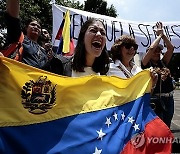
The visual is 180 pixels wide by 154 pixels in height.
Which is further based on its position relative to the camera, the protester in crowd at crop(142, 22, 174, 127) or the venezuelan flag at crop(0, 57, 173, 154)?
the protester in crowd at crop(142, 22, 174, 127)

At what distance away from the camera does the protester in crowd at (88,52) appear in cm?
279

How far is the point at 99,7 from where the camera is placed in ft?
116

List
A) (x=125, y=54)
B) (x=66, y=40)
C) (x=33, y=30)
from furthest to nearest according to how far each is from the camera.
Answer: (x=66, y=40), (x=125, y=54), (x=33, y=30)

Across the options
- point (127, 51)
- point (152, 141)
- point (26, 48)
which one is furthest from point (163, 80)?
point (26, 48)

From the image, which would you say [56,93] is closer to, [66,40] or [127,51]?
[127,51]

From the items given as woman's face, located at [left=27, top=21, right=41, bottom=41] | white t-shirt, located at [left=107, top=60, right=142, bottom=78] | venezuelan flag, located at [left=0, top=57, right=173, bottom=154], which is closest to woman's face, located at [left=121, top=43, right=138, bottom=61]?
white t-shirt, located at [left=107, top=60, right=142, bottom=78]

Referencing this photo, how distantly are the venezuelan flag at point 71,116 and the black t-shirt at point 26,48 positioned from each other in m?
0.38

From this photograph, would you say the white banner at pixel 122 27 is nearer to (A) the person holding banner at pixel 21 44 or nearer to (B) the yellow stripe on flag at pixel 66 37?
(B) the yellow stripe on flag at pixel 66 37

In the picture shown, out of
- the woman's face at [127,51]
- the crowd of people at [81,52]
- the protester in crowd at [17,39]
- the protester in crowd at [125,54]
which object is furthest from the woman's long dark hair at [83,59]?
the woman's face at [127,51]

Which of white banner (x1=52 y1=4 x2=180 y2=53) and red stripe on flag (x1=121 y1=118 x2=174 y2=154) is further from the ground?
white banner (x1=52 y1=4 x2=180 y2=53)

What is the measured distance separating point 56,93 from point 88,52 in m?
0.59

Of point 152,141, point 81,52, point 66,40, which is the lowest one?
point 152,141

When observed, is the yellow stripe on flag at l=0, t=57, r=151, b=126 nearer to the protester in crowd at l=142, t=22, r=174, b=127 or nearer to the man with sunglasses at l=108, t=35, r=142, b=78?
the man with sunglasses at l=108, t=35, r=142, b=78

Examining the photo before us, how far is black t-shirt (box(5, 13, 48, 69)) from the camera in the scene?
2596mm
